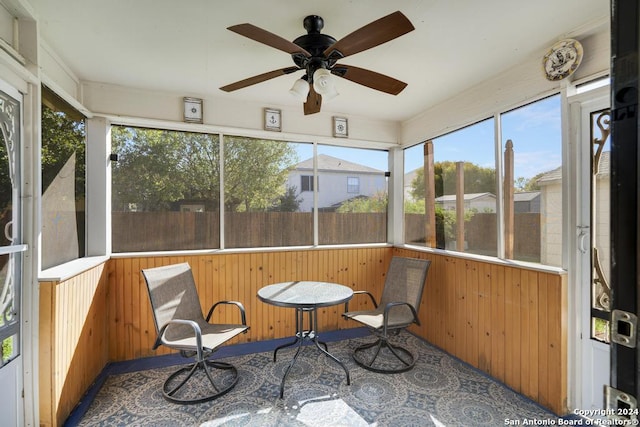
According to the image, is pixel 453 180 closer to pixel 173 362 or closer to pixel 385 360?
pixel 385 360

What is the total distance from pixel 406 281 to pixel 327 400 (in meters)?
1.38

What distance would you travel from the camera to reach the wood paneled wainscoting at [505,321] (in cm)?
219

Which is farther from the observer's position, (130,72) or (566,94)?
(130,72)

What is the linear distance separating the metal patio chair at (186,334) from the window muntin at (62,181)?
0.67 metres

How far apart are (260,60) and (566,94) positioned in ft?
7.40

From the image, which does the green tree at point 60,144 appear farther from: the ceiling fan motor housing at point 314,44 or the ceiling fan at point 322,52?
the ceiling fan motor housing at point 314,44

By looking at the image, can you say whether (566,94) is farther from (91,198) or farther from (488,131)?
(91,198)

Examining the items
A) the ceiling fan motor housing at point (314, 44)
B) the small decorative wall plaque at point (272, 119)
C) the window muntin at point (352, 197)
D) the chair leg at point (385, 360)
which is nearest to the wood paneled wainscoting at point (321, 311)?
the window muntin at point (352, 197)

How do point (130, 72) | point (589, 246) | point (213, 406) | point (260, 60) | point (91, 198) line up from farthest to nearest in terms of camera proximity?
point (91, 198), point (130, 72), point (260, 60), point (213, 406), point (589, 246)

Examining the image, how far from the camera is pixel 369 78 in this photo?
2.00 meters

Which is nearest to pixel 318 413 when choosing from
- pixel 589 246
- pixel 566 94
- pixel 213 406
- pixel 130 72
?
pixel 213 406

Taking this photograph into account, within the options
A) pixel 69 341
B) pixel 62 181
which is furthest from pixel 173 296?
pixel 62 181

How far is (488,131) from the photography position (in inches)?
113

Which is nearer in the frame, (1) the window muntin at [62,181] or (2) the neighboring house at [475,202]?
(1) the window muntin at [62,181]
